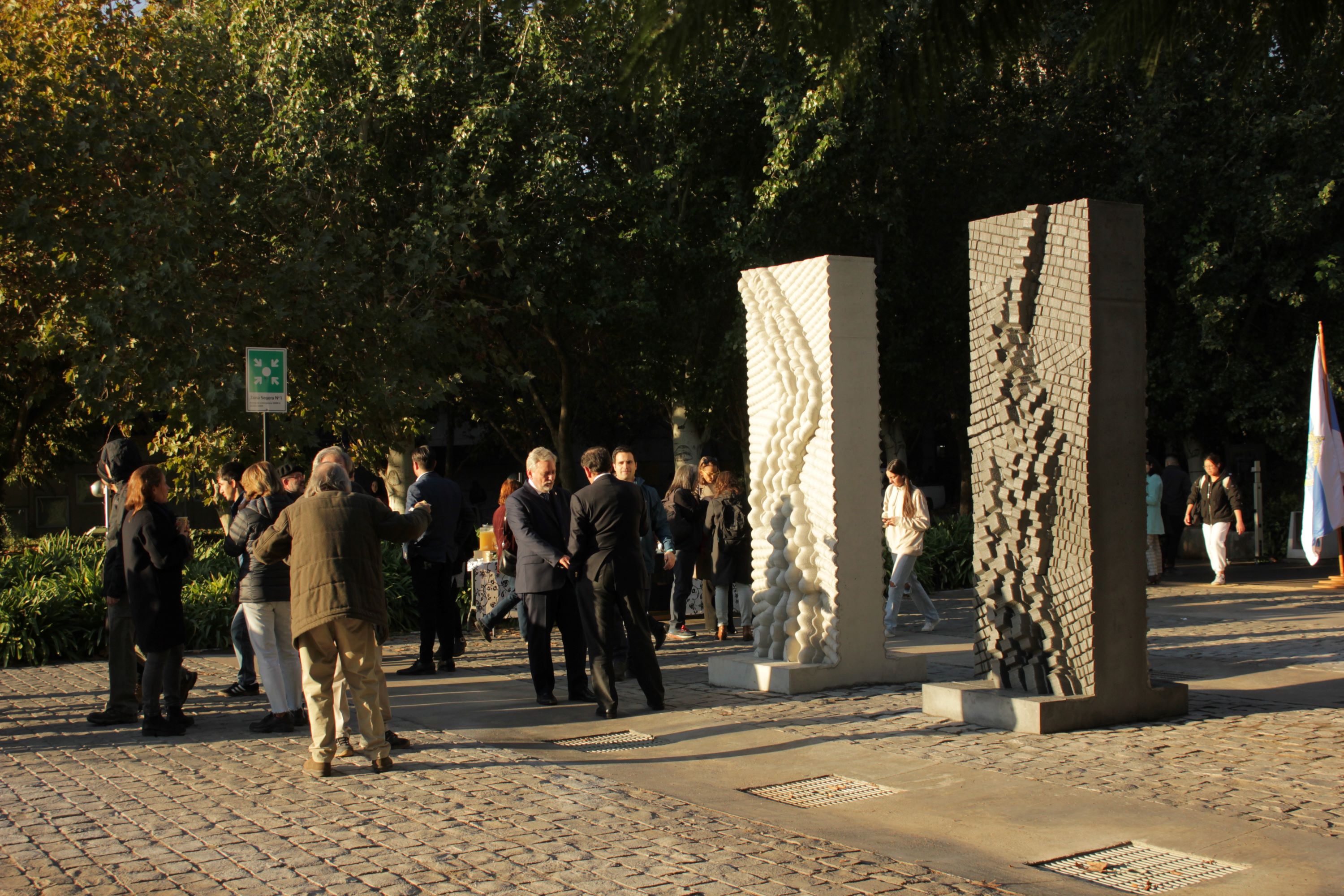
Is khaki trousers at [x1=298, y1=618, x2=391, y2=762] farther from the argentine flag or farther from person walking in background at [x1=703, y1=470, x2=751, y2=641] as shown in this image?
the argentine flag

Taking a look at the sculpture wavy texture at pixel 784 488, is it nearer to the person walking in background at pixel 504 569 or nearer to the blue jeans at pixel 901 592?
the person walking in background at pixel 504 569

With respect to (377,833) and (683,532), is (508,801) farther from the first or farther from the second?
(683,532)

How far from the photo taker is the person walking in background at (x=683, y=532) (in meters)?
12.6

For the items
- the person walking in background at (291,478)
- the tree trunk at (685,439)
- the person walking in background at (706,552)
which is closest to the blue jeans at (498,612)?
the person walking in background at (706,552)

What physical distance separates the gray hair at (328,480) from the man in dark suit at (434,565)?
331cm

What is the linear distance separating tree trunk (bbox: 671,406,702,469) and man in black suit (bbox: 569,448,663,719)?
17.1 m

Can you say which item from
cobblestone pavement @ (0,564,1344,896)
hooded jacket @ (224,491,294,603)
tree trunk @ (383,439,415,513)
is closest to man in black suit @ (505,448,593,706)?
cobblestone pavement @ (0,564,1344,896)

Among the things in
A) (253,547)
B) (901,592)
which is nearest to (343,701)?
(253,547)

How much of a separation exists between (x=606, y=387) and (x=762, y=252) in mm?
9461

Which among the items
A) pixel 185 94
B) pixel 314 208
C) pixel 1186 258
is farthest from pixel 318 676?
pixel 1186 258

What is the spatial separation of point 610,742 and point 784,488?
267 cm

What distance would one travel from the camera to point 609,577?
28.1 feet

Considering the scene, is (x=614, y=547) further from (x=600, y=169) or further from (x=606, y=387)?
(x=606, y=387)

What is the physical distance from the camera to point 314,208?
2014cm
